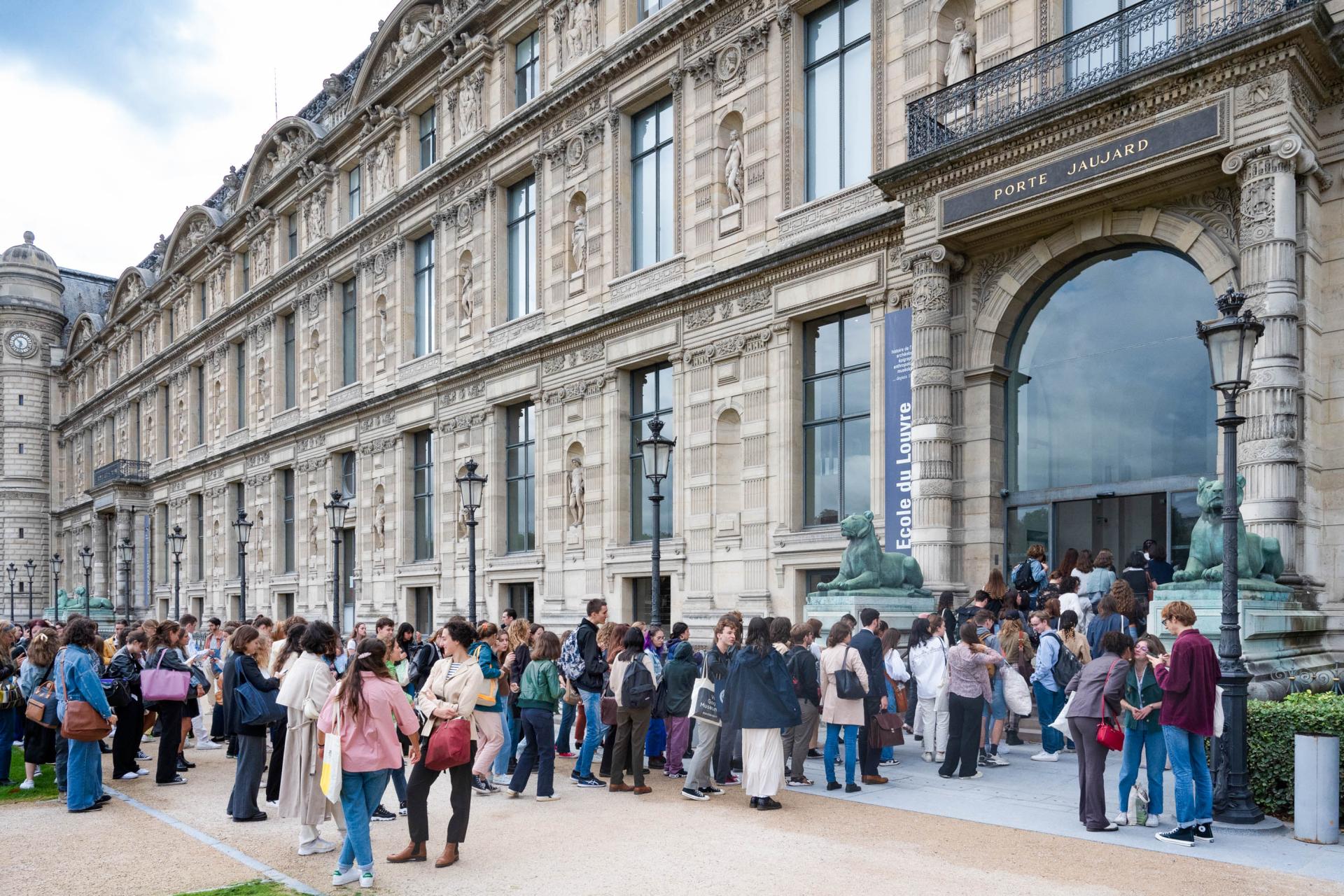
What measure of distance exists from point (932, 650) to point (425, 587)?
23.1 metres

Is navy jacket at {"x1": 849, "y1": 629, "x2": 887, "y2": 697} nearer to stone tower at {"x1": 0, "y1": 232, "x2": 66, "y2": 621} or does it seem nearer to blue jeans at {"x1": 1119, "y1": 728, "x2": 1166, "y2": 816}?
blue jeans at {"x1": 1119, "y1": 728, "x2": 1166, "y2": 816}

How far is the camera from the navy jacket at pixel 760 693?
11.2 metres

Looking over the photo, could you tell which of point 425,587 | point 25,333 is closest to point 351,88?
point 425,587

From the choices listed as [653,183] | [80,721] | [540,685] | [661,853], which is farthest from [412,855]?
[653,183]

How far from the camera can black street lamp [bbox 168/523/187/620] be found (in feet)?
143

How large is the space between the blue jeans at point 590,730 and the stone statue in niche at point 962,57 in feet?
40.2

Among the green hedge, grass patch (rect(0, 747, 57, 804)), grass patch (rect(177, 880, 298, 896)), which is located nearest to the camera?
grass patch (rect(177, 880, 298, 896))

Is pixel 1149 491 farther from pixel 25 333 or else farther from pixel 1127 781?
pixel 25 333

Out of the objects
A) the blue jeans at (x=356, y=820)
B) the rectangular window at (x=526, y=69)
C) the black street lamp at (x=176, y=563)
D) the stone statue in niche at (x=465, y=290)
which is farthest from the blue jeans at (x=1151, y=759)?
the black street lamp at (x=176, y=563)

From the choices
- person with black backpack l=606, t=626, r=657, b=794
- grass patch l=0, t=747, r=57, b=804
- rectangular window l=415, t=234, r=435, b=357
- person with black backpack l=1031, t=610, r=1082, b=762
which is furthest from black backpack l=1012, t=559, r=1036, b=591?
rectangular window l=415, t=234, r=435, b=357

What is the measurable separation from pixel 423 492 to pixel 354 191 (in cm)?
1191

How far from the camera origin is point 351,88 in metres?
40.4

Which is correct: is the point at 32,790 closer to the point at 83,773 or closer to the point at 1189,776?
the point at 83,773

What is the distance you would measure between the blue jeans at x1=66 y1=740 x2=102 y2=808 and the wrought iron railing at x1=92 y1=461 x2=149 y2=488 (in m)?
51.6
